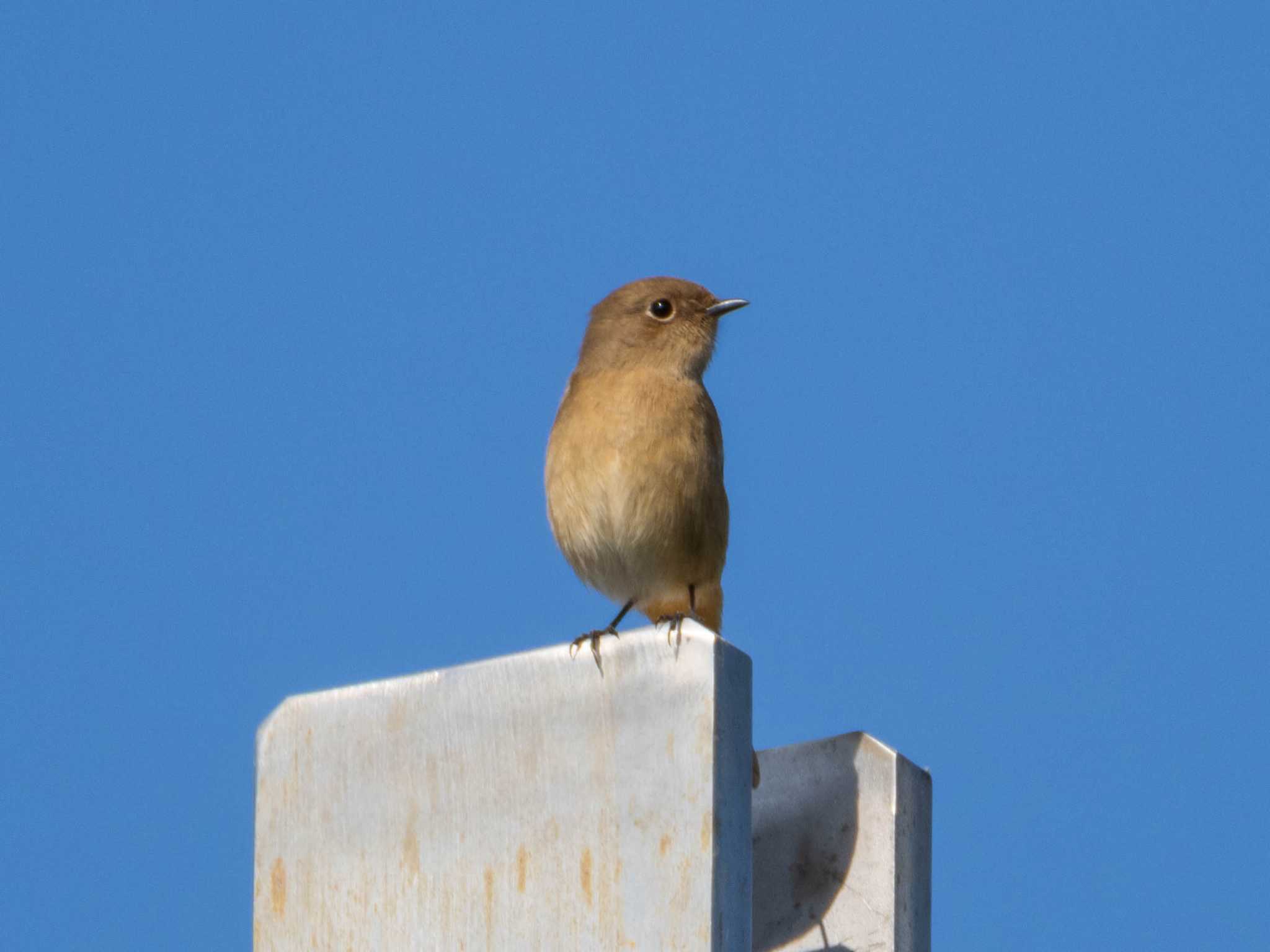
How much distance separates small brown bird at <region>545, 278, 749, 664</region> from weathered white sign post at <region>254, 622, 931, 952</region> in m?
2.28

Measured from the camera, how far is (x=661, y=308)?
A: 323 inches

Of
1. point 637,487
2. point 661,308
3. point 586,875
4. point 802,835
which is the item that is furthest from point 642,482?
point 586,875

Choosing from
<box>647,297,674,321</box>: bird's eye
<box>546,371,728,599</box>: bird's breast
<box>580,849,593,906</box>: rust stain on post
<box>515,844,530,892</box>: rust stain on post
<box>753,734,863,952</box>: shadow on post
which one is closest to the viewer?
<box>580,849,593,906</box>: rust stain on post

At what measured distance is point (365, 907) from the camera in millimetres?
4441

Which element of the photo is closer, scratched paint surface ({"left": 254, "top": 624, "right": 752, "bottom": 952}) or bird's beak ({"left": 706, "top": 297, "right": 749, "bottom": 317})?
scratched paint surface ({"left": 254, "top": 624, "right": 752, "bottom": 952})

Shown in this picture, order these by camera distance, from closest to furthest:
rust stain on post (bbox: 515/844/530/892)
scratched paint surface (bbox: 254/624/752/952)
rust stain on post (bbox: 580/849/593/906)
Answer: scratched paint surface (bbox: 254/624/752/952) → rust stain on post (bbox: 580/849/593/906) → rust stain on post (bbox: 515/844/530/892)

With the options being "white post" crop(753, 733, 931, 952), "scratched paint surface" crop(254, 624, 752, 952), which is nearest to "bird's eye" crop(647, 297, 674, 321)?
"white post" crop(753, 733, 931, 952)

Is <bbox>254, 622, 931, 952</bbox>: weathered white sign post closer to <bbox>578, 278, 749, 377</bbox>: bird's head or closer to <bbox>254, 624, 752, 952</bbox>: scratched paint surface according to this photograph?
<bbox>254, 624, 752, 952</bbox>: scratched paint surface

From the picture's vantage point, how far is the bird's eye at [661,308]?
8180mm

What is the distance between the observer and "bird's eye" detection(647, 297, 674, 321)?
8.18 m

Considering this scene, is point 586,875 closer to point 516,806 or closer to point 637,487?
point 516,806

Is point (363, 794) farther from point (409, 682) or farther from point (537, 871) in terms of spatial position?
point (537, 871)

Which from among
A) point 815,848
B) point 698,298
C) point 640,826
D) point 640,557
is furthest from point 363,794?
point 698,298

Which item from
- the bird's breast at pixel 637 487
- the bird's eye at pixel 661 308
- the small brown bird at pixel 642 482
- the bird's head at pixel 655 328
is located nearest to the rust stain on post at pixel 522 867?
the small brown bird at pixel 642 482
